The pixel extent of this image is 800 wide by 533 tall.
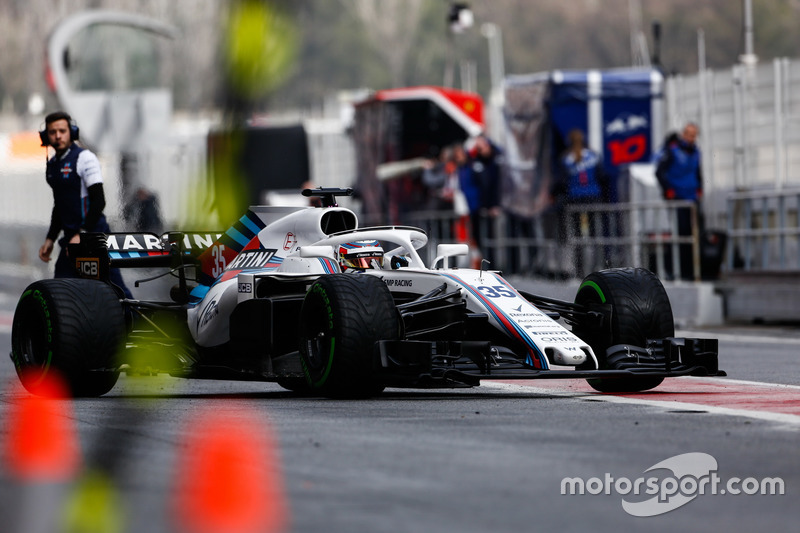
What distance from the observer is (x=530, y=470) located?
5957mm

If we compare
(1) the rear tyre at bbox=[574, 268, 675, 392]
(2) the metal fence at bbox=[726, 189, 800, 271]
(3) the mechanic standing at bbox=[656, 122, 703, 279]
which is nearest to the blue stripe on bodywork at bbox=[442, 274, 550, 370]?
(1) the rear tyre at bbox=[574, 268, 675, 392]

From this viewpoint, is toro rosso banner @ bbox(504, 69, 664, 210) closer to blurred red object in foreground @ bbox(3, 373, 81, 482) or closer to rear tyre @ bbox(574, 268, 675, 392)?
rear tyre @ bbox(574, 268, 675, 392)

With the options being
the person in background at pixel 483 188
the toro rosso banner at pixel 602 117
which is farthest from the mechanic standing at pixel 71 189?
the person in background at pixel 483 188

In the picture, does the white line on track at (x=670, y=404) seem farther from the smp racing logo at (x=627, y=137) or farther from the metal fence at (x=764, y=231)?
the smp racing logo at (x=627, y=137)

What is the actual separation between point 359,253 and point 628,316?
1838 mm

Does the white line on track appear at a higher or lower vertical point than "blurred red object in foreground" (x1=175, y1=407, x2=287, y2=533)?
lower

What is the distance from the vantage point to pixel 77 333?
10047mm

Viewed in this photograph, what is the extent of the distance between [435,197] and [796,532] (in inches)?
864

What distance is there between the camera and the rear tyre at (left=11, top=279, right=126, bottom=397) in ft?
33.0

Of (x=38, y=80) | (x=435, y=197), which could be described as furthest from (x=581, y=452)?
(x=435, y=197)

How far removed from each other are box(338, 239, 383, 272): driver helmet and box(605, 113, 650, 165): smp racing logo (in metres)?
11.9

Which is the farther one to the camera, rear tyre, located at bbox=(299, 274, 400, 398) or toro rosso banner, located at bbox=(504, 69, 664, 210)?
toro rosso banner, located at bbox=(504, 69, 664, 210)

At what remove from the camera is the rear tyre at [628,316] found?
9.91 meters

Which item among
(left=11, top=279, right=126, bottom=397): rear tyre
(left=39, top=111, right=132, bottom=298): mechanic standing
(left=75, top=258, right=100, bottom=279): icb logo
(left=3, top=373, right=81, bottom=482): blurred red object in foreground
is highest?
(left=39, top=111, right=132, bottom=298): mechanic standing
